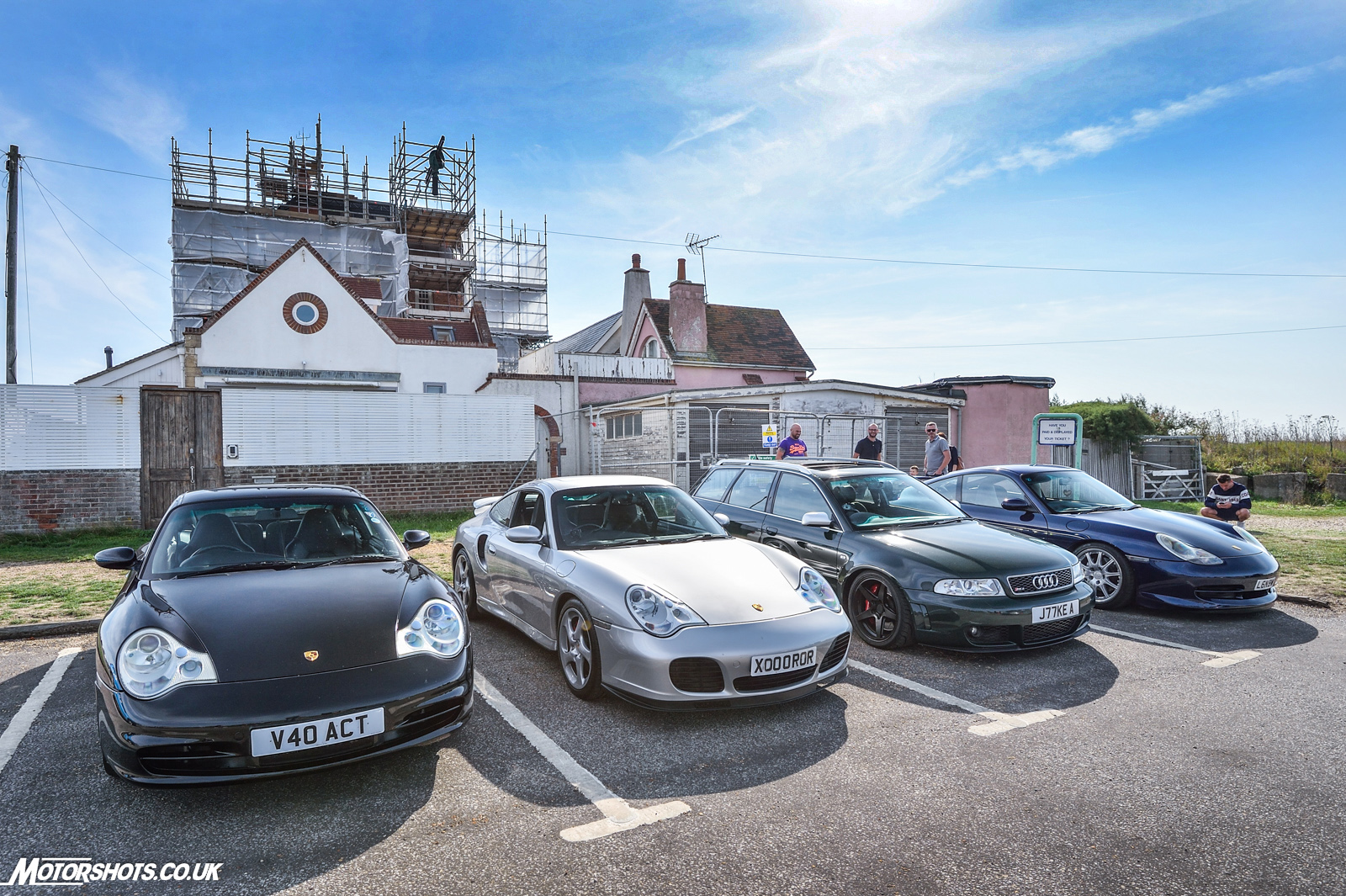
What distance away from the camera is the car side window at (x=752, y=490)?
7.12 metres

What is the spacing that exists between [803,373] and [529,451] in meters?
16.2

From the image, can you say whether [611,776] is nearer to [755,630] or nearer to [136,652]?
[755,630]

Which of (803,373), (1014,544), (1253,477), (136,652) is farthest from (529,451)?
(1253,477)

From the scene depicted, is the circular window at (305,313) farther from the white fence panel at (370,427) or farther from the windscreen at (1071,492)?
the windscreen at (1071,492)

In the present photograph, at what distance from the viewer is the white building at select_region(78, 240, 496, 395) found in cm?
1920

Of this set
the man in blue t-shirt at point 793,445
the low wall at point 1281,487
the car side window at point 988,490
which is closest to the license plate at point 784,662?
the car side window at point 988,490

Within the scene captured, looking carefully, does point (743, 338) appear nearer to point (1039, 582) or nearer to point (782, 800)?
point (1039, 582)

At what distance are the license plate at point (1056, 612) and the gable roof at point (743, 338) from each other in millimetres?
23329

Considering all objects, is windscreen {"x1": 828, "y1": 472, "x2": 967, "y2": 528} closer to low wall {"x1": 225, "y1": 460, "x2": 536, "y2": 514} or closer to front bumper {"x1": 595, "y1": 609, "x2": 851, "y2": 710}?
front bumper {"x1": 595, "y1": 609, "x2": 851, "y2": 710}

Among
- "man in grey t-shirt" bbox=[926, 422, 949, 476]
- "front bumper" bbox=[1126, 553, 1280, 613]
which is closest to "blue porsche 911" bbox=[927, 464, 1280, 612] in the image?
"front bumper" bbox=[1126, 553, 1280, 613]

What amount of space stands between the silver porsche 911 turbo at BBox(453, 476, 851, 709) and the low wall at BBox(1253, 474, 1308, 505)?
1962 cm

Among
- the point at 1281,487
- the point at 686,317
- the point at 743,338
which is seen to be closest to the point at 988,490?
the point at 1281,487

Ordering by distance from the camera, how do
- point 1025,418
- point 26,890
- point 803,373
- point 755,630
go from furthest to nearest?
point 803,373
point 1025,418
point 755,630
point 26,890

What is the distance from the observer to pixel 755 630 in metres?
4.16
